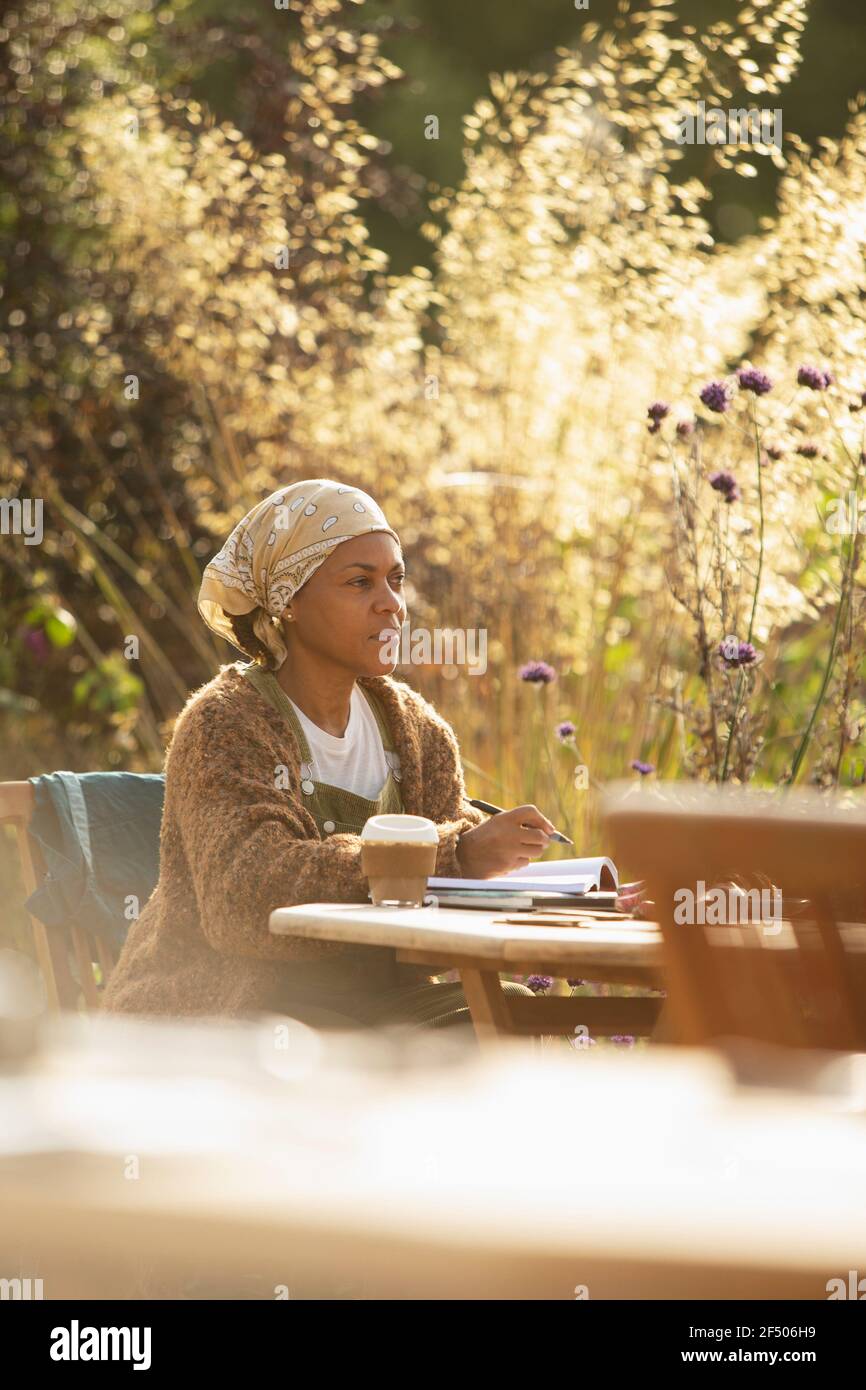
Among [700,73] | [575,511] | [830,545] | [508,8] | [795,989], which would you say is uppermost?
[508,8]

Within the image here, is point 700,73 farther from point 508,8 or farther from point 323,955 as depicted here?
point 508,8

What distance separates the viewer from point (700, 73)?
3844mm

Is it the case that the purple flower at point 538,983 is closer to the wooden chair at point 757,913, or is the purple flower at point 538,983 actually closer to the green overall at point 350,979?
the green overall at point 350,979

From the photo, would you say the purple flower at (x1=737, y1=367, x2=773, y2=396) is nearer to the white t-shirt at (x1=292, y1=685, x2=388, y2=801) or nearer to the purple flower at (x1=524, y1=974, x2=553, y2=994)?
the white t-shirt at (x1=292, y1=685, x2=388, y2=801)

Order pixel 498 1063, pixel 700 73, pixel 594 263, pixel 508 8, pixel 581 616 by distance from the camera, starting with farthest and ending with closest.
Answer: pixel 508 8
pixel 581 616
pixel 594 263
pixel 700 73
pixel 498 1063

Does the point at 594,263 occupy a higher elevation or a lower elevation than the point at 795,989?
higher

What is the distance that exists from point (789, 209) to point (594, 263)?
0.56 m

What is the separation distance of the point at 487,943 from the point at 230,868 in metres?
0.52

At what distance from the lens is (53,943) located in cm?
286

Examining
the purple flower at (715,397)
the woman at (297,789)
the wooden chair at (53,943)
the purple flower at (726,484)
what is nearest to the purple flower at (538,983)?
the woman at (297,789)

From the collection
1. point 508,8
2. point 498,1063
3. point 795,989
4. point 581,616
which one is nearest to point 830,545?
point 581,616

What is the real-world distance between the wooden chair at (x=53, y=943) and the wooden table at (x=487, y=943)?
0.82m

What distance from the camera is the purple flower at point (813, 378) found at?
2857 millimetres

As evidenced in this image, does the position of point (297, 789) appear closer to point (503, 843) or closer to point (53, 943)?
point (503, 843)
